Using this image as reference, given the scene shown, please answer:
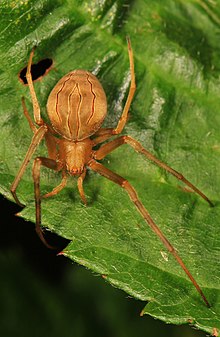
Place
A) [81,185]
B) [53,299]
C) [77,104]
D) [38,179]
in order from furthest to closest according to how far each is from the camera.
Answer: [53,299], [77,104], [81,185], [38,179]

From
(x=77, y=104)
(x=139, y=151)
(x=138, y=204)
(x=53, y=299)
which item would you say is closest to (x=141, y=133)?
(x=139, y=151)

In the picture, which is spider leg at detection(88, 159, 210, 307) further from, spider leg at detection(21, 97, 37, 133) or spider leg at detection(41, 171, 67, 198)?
spider leg at detection(21, 97, 37, 133)

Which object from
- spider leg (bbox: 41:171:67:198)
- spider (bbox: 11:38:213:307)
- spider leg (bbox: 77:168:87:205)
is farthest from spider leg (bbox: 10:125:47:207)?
spider leg (bbox: 77:168:87:205)

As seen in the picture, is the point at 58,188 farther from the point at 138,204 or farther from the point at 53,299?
the point at 53,299

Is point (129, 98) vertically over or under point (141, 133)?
over

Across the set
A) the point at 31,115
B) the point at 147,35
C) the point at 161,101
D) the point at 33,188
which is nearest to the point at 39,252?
the point at 33,188
